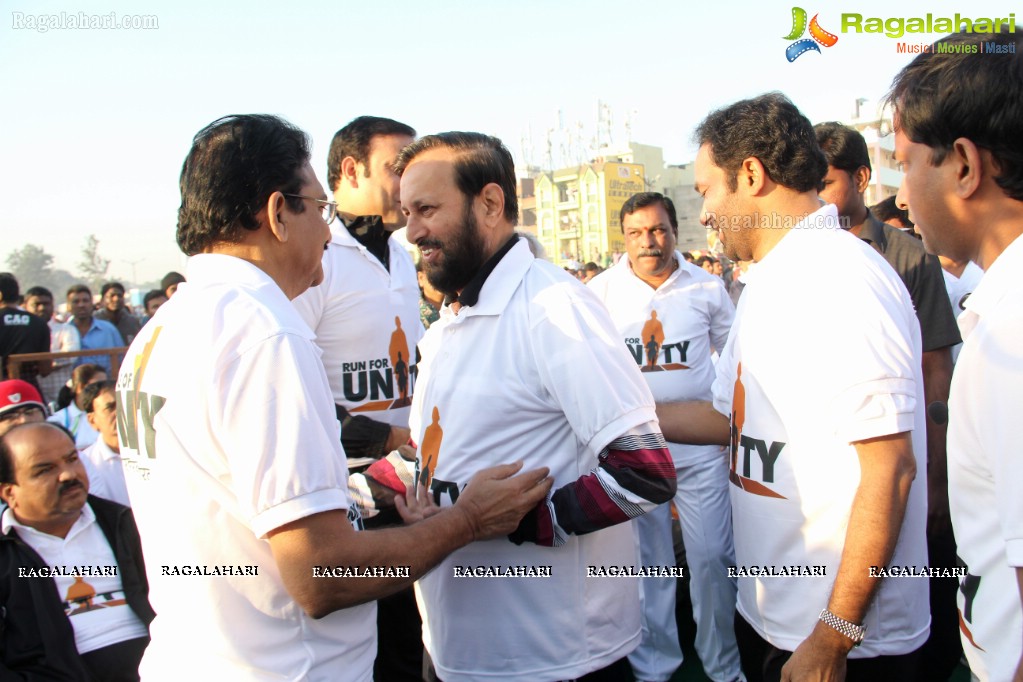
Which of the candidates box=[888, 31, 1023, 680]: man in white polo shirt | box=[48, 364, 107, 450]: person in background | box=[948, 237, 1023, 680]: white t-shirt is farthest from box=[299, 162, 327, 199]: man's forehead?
box=[48, 364, 107, 450]: person in background

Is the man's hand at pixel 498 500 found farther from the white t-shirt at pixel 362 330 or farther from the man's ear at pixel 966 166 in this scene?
the white t-shirt at pixel 362 330

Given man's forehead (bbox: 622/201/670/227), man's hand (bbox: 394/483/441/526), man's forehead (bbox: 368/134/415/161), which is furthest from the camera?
man's forehead (bbox: 622/201/670/227)

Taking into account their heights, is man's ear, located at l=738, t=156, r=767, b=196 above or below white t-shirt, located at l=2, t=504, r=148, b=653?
above

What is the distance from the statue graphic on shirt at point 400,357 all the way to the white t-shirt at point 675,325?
1.76 meters

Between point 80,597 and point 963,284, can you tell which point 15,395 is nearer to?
point 80,597

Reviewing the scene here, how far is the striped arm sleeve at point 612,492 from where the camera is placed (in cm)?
195

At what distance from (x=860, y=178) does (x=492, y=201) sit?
6.81 ft

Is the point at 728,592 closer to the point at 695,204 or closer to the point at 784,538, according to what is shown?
the point at 784,538

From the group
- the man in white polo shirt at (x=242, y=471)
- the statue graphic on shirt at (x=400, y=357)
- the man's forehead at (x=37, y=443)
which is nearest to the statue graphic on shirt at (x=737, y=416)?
the man in white polo shirt at (x=242, y=471)

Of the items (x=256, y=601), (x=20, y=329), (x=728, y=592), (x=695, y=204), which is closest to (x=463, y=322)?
(x=256, y=601)

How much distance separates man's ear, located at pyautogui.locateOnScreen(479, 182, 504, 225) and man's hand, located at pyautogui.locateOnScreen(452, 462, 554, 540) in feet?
2.74

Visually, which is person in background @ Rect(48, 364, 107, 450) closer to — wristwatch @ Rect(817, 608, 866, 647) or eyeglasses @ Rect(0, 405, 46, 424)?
eyeglasses @ Rect(0, 405, 46, 424)

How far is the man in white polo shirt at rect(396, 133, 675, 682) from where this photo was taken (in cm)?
197

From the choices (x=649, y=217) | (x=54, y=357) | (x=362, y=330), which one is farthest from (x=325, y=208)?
(x=54, y=357)
